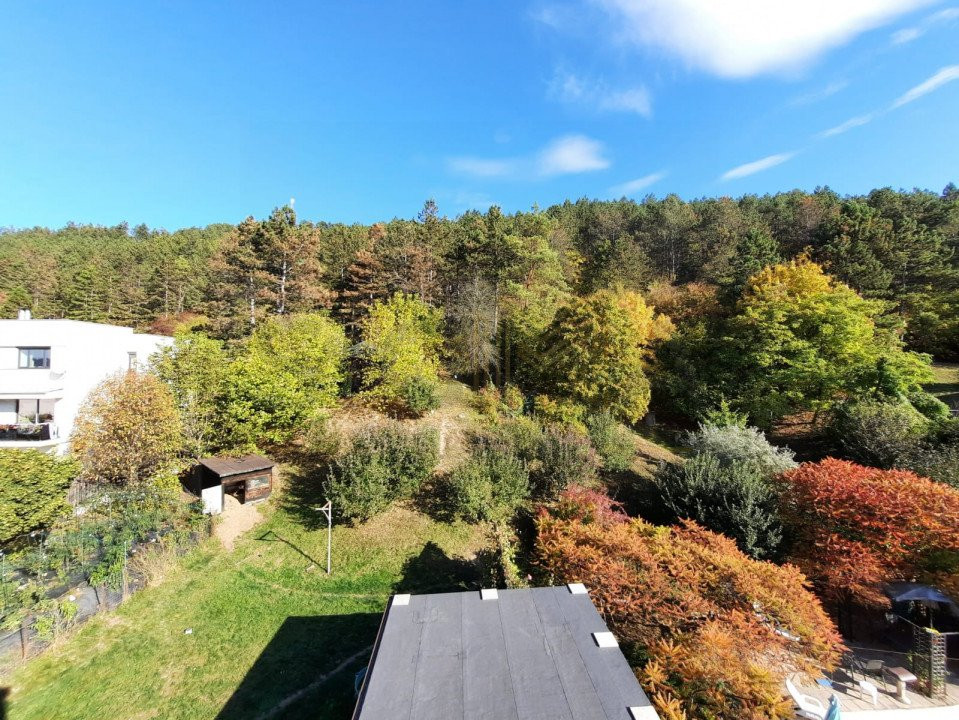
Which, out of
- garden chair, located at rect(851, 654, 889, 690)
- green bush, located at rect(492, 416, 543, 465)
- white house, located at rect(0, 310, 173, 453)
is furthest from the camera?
green bush, located at rect(492, 416, 543, 465)

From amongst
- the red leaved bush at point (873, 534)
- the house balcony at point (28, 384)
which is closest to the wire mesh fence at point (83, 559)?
the house balcony at point (28, 384)

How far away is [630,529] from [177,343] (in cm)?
2046

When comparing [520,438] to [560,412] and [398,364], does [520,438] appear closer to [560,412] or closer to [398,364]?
[560,412]

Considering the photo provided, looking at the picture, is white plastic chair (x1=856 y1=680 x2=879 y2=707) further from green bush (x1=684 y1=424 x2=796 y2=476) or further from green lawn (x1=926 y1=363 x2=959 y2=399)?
green lawn (x1=926 y1=363 x2=959 y2=399)

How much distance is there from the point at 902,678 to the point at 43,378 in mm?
29676

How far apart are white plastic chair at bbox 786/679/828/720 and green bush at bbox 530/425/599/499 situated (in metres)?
8.13

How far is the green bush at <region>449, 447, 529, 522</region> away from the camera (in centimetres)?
1427

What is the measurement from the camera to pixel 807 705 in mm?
7793

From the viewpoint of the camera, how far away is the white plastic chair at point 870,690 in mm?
8276

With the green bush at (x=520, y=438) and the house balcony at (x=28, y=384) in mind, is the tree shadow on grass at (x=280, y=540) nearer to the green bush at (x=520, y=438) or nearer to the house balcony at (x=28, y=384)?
the green bush at (x=520, y=438)

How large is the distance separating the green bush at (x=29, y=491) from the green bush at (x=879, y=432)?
28.0 meters

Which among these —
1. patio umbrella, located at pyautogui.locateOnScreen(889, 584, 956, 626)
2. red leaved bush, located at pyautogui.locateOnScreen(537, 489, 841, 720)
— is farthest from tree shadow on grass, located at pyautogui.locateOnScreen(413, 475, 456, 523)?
patio umbrella, located at pyautogui.locateOnScreen(889, 584, 956, 626)

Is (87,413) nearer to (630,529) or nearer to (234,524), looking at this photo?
(234,524)

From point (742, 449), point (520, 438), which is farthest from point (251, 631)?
point (742, 449)
